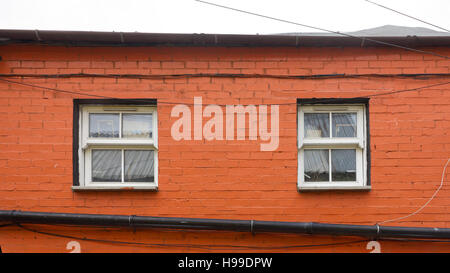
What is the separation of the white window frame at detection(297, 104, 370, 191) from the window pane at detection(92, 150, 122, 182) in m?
2.50

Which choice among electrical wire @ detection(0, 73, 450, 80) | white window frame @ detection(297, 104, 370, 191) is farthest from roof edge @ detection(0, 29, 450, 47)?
white window frame @ detection(297, 104, 370, 191)

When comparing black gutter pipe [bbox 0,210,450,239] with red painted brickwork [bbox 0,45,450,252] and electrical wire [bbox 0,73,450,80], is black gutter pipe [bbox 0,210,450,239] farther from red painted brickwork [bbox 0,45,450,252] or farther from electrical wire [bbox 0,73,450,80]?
electrical wire [bbox 0,73,450,80]

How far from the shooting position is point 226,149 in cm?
488

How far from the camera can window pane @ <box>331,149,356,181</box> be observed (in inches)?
195

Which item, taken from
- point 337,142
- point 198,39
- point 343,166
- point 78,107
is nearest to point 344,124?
point 337,142

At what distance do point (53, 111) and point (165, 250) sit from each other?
2421 mm

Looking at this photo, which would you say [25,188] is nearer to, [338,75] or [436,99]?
[338,75]

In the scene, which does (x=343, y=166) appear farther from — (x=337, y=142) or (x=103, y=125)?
(x=103, y=125)

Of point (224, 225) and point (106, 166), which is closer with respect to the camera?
point (224, 225)

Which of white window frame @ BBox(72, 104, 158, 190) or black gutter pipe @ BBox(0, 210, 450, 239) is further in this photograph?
white window frame @ BBox(72, 104, 158, 190)

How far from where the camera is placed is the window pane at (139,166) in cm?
496

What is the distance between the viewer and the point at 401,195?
4.77m

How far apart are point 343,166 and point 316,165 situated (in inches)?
14.6

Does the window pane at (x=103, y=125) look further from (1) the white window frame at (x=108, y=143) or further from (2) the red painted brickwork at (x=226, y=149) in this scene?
(2) the red painted brickwork at (x=226, y=149)
